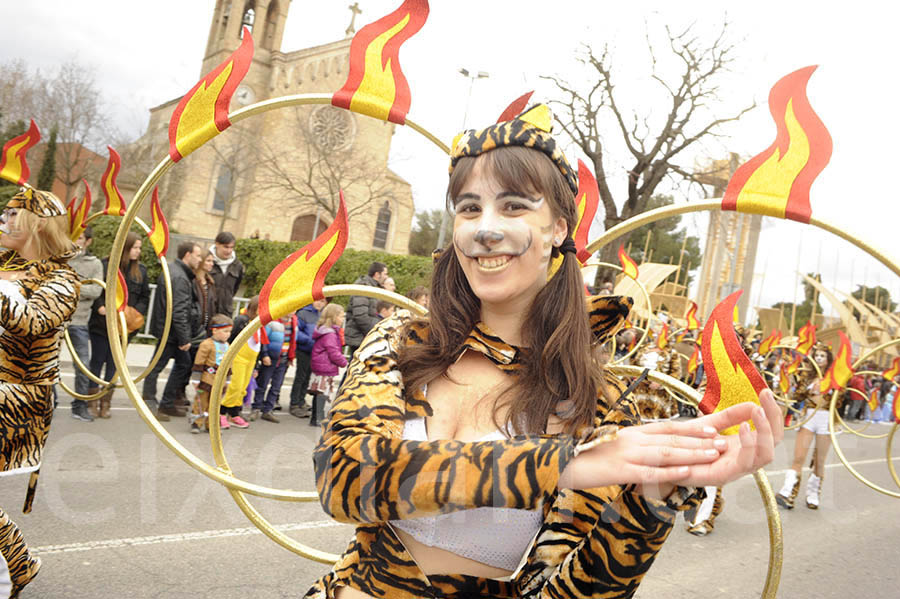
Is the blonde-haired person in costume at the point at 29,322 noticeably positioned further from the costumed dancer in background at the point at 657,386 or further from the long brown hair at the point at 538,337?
the costumed dancer in background at the point at 657,386

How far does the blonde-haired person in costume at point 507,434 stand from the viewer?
1.19 metres

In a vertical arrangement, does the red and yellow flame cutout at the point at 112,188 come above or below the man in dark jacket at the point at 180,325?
above

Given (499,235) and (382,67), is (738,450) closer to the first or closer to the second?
(499,235)

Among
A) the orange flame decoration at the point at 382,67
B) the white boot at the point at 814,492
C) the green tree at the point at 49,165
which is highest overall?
the green tree at the point at 49,165

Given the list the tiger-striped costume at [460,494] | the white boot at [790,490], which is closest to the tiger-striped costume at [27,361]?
the tiger-striped costume at [460,494]

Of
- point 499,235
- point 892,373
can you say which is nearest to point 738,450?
point 499,235

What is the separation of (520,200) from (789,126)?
25.9 inches

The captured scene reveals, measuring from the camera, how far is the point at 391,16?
211 cm

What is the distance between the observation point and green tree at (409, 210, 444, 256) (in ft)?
152

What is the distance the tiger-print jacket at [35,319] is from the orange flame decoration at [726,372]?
2.94 metres

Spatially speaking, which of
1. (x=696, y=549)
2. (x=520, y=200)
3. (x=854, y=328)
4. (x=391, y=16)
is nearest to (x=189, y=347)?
(x=696, y=549)

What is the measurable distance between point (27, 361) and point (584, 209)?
2.72 m

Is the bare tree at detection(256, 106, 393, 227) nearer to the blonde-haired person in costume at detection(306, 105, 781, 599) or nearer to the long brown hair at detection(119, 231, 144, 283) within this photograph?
the long brown hair at detection(119, 231, 144, 283)

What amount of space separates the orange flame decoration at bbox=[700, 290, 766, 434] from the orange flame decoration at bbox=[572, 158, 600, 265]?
1.85 ft
